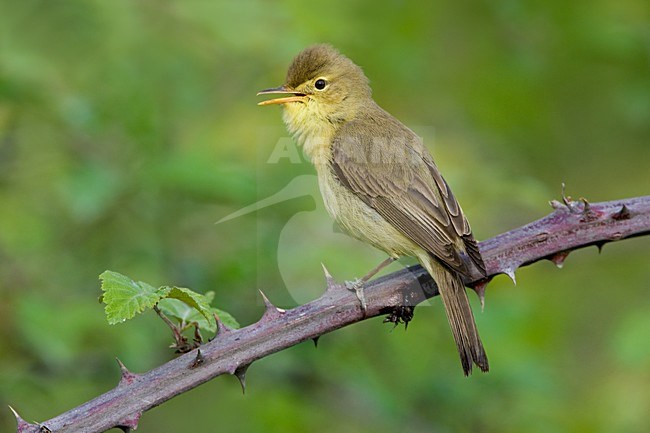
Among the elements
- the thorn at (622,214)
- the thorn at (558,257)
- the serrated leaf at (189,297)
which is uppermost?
the thorn at (622,214)

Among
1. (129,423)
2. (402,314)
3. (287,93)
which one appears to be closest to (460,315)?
(402,314)

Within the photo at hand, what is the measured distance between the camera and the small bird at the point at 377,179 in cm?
427

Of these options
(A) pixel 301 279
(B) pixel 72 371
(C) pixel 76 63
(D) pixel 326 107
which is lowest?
(B) pixel 72 371

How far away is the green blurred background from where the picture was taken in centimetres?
531

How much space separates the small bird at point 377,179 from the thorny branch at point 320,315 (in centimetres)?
19

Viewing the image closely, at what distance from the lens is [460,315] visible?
423cm

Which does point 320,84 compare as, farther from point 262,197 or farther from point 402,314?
point 402,314

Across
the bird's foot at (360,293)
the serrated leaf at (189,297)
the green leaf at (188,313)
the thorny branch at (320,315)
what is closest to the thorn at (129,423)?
the thorny branch at (320,315)

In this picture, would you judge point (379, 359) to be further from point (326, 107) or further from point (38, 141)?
point (38, 141)

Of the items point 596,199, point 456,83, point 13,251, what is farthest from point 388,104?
point 13,251

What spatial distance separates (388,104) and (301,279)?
2.49 meters

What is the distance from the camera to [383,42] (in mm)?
6723

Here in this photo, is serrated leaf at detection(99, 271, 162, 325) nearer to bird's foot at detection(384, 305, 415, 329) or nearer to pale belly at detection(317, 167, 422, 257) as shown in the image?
bird's foot at detection(384, 305, 415, 329)

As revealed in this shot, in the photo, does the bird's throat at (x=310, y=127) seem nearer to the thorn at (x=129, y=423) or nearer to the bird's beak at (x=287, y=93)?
the bird's beak at (x=287, y=93)
